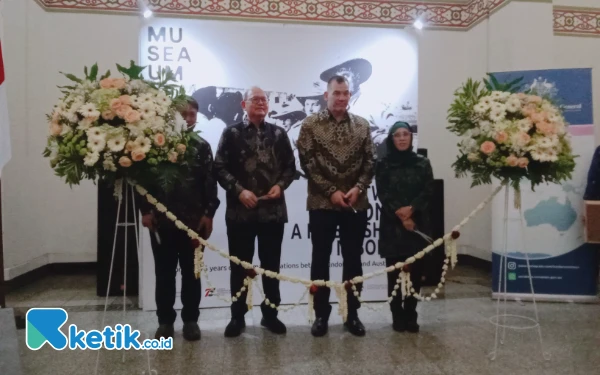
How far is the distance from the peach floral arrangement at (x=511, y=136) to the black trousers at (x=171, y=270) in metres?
1.75

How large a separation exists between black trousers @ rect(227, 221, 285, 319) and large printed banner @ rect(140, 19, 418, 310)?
2.07ft

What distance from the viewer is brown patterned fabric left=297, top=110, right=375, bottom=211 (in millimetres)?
2969

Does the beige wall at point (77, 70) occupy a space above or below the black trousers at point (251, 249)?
above

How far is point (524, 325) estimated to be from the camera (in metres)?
3.22

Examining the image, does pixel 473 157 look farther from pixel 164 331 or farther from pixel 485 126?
pixel 164 331

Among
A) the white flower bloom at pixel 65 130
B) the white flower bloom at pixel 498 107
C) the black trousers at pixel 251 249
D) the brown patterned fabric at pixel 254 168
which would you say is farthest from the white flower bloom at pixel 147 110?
the white flower bloom at pixel 498 107

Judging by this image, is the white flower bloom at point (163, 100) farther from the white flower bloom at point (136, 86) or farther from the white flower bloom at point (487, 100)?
the white flower bloom at point (487, 100)

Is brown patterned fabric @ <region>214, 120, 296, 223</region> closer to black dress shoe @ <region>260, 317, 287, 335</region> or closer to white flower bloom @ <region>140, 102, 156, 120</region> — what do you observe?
black dress shoe @ <region>260, 317, 287, 335</region>

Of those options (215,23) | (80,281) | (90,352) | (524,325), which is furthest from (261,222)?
(80,281)

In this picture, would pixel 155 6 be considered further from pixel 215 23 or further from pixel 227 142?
pixel 227 142

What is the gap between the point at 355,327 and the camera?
2.98 metres

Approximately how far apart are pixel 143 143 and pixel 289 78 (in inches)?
71.9

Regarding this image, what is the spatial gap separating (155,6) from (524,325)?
4.15m

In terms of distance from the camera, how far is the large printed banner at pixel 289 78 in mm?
3631
